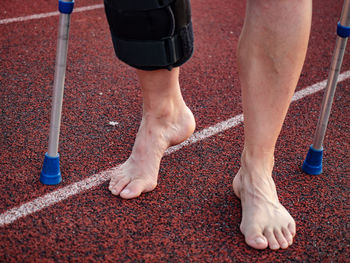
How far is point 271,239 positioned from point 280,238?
0.12 ft

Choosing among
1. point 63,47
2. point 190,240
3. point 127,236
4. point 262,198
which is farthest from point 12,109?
point 262,198

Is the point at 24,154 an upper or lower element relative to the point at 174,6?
lower

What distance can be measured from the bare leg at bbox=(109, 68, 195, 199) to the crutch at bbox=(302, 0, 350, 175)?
622 mm

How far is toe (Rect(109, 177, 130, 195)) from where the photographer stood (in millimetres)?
1796

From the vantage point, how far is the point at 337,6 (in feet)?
16.7

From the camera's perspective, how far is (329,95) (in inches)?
72.8

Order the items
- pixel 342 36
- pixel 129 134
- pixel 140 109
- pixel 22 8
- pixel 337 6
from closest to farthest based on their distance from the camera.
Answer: pixel 342 36, pixel 129 134, pixel 140 109, pixel 22 8, pixel 337 6

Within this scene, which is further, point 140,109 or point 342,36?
point 140,109

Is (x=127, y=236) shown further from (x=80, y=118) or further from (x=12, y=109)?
(x=12, y=109)

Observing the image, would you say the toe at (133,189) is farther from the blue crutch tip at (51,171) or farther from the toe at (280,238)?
the toe at (280,238)

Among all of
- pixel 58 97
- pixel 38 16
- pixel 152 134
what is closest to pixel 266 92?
pixel 152 134

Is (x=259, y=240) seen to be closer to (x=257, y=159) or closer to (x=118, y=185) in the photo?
(x=257, y=159)

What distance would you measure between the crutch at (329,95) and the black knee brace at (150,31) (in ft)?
2.05

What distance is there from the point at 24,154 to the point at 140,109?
0.77 meters
